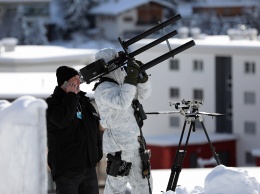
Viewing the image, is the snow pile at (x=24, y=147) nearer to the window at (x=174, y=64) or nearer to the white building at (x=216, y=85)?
the white building at (x=216, y=85)

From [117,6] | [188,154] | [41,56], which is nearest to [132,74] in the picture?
[41,56]

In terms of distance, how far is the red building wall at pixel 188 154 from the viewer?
35.2 meters

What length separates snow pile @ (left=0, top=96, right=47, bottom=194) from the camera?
6.33 meters

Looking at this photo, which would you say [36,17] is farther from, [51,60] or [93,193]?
[93,193]

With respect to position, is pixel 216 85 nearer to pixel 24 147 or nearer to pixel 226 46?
pixel 226 46

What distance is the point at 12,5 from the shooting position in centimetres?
8350

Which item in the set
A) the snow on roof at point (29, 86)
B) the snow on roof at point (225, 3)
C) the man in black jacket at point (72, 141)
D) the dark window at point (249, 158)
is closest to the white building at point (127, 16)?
the snow on roof at point (225, 3)

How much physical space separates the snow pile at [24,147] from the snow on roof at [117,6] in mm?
81750

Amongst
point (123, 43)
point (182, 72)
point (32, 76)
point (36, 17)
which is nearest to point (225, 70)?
point (182, 72)

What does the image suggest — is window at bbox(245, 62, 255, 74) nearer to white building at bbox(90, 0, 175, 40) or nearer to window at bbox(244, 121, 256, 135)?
window at bbox(244, 121, 256, 135)

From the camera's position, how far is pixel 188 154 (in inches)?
1423

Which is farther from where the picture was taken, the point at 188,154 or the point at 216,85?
the point at 216,85

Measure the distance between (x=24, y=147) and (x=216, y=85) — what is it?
34.6m

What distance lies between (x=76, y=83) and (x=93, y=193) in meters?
0.83
